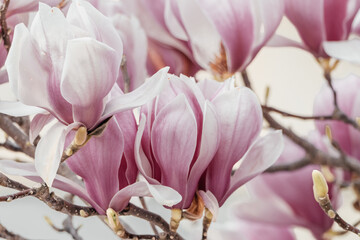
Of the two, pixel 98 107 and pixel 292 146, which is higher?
pixel 98 107

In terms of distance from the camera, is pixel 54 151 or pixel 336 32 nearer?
pixel 54 151

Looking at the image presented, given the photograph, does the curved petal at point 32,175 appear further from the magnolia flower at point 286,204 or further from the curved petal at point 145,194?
the magnolia flower at point 286,204

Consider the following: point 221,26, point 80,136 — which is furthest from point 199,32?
point 80,136

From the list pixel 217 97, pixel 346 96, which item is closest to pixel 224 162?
pixel 217 97

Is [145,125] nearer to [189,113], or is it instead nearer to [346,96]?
→ [189,113]

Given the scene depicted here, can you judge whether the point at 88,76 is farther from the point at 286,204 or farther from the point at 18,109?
the point at 286,204

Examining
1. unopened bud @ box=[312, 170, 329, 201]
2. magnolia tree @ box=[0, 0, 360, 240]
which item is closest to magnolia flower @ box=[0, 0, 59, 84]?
magnolia tree @ box=[0, 0, 360, 240]
